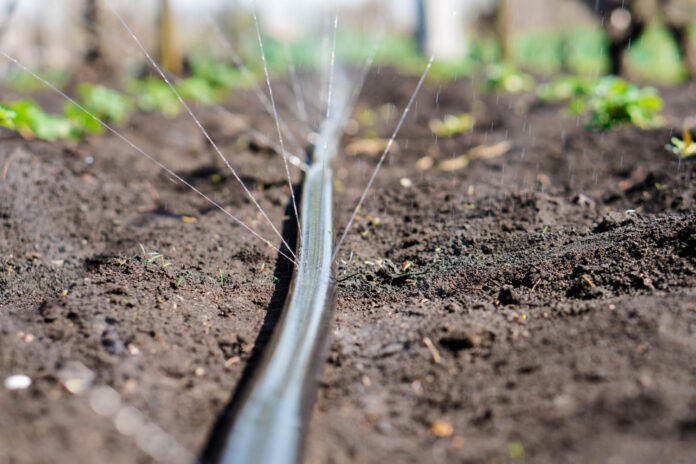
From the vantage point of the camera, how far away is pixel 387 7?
21219mm

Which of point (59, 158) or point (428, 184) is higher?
point (428, 184)

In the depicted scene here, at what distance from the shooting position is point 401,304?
2070 mm

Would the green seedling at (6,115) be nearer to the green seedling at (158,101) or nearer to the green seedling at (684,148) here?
the green seedling at (158,101)

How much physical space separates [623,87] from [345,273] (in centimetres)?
303

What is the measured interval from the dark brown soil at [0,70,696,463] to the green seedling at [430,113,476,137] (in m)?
1.04

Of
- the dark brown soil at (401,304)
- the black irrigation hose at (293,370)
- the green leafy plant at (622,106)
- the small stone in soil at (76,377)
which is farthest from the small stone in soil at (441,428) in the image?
the green leafy plant at (622,106)

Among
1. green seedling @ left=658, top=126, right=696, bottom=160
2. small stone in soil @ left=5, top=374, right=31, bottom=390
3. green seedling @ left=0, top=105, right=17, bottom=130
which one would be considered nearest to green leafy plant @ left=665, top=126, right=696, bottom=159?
green seedling @ left=658, top=126, right=696, bottom=160

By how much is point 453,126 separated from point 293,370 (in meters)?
3.65

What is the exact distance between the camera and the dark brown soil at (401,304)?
1.29m

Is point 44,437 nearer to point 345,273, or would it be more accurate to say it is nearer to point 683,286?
point 345,273

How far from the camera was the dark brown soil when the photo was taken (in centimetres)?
129

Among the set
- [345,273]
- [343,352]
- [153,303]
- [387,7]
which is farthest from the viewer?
[387,7]

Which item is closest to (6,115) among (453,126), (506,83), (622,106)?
(453,126)

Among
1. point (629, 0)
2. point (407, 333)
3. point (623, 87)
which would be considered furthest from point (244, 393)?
point (629, 0)
